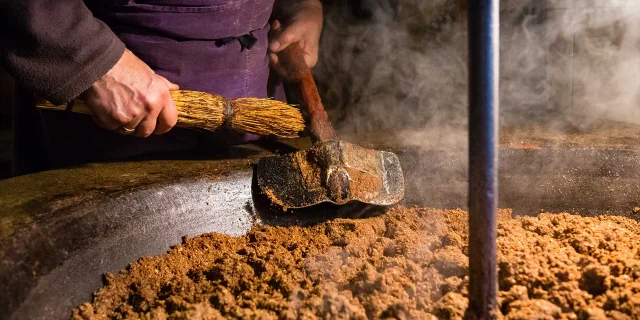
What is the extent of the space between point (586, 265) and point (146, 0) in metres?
2.01

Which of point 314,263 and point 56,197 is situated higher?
point 56,197

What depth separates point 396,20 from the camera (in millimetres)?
4988

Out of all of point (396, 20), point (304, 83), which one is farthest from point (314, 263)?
point (396, 20)

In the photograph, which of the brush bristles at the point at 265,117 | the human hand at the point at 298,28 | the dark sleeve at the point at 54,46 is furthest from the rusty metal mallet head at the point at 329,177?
the human hand at the point at 298,28

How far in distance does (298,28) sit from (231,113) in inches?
41.8

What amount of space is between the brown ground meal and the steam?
1.07 m

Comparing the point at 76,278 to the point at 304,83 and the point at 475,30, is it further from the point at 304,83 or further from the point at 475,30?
A: the point at 304,83

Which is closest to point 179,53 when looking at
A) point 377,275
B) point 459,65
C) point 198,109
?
point 198,109

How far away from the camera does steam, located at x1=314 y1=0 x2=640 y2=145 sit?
371cm

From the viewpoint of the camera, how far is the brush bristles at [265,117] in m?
2.41

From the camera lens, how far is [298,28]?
10.5 feet

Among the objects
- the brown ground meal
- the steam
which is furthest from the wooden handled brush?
A: the steam

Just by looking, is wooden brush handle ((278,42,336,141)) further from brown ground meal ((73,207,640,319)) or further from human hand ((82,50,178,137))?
→ human hand ((82,50,178,137))

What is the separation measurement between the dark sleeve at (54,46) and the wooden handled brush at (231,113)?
0.66 feet
